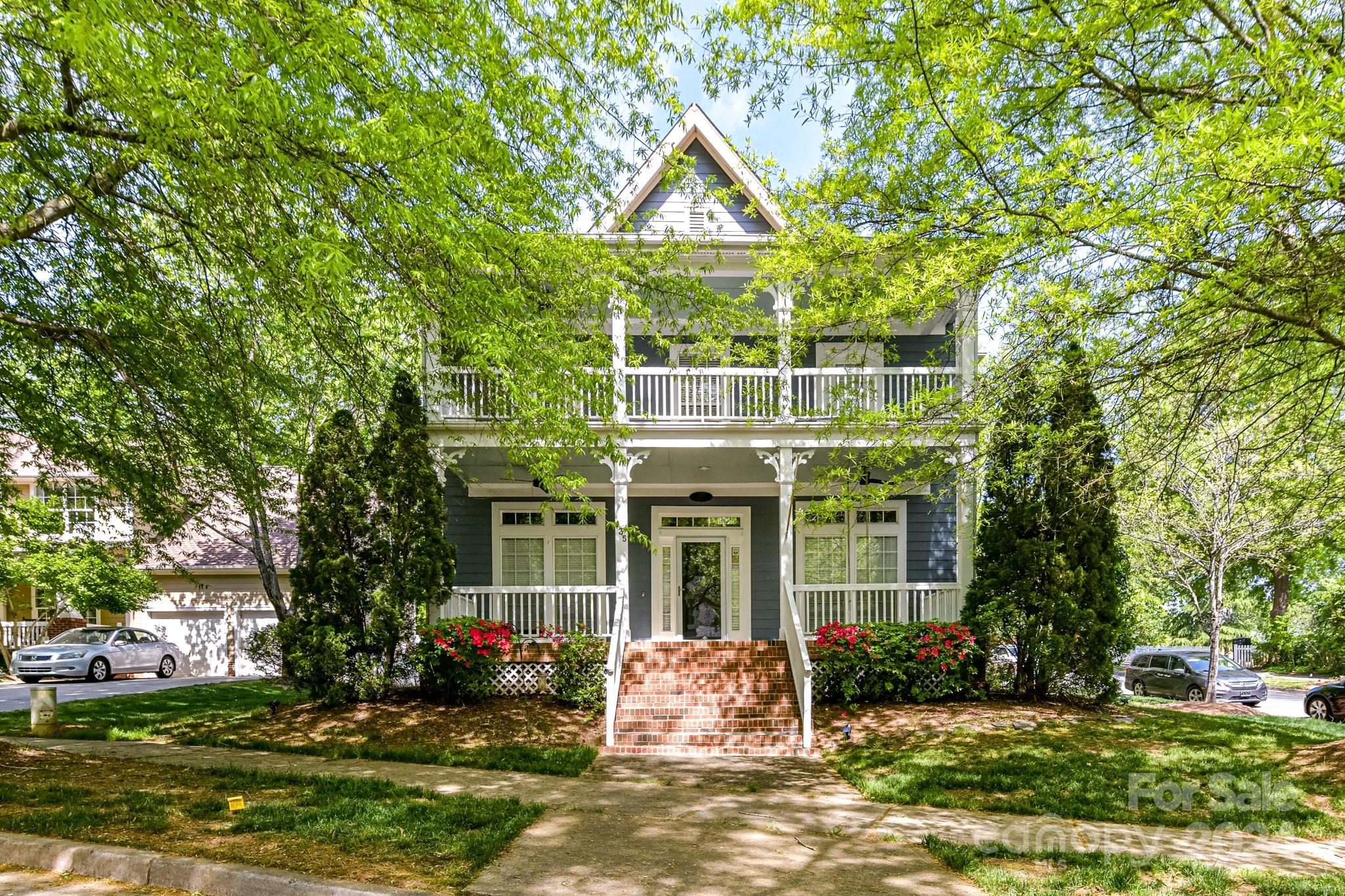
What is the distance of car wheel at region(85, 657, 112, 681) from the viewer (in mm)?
18875

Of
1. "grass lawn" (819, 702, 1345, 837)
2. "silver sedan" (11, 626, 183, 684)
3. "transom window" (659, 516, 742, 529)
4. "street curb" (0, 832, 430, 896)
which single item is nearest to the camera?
"street curb" (0, 832, 430, 896)

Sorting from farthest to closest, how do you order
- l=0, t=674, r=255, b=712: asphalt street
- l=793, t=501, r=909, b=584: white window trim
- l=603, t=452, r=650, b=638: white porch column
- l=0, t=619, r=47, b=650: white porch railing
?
l=0, t=619, r=47, b=650: white porch railing → l=0, t=674, r=255, b=712: asphalt street → l=793, t=501, r=909, b=584: white window trim → l=603, t=452, r=650, b=638: white porch column

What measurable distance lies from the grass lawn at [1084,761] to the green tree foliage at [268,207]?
4.90 m

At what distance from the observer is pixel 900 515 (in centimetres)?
1372

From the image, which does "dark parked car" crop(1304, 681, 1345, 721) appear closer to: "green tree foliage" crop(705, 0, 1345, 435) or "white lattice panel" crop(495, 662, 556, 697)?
"green tree foliage" crop(705, 0, 1345, 435)

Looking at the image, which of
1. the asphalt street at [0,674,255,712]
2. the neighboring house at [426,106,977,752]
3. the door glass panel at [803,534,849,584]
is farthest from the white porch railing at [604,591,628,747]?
the asphalt street at [0,674,255,712]

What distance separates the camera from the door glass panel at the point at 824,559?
45.4 ft

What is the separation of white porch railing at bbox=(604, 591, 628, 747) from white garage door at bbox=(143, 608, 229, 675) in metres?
17.1

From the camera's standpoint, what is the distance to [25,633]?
22.7 m

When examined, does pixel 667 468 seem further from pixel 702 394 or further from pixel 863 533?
pixel 863 533

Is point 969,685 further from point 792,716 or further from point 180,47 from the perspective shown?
point 180,47

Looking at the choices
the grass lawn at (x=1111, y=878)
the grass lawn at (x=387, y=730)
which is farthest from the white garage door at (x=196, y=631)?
the grass lawn at (x=1111, y=878)

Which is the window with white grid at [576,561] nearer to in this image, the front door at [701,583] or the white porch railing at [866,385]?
the front door at [701,583]

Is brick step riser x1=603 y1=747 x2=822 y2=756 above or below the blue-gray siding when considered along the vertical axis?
below
